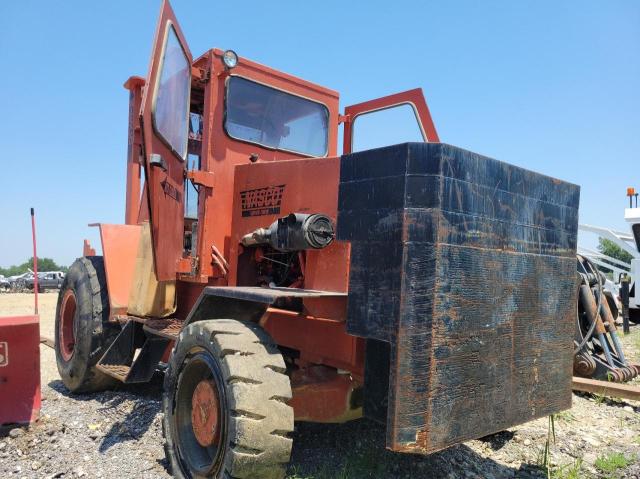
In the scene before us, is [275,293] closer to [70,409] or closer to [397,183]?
[397,183]

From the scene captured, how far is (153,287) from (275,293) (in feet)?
6.69

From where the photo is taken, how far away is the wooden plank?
4363mm

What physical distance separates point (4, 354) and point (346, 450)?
2.75 m

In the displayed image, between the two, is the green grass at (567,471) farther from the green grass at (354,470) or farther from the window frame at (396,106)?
the window frame at (396,106)

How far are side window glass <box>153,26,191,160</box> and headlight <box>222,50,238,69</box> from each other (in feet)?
0.93

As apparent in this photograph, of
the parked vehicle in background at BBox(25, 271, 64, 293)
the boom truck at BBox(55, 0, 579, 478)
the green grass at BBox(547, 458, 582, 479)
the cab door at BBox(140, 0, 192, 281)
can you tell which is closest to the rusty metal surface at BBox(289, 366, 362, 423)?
the boom truck at BBox(55, 0, 579, 478)

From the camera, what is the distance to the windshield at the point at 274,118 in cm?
403

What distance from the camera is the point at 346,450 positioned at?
11.4ft

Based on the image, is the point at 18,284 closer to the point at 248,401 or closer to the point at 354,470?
the point at 354,470

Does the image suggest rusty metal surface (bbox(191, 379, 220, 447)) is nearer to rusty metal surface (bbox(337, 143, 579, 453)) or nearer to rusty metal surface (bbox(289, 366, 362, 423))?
rusty metal surface (bbox(289, 366, 362, 423))

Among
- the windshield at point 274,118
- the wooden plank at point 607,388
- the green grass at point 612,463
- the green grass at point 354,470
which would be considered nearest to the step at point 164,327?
the green grass at point 354,470

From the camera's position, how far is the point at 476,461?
3336mm


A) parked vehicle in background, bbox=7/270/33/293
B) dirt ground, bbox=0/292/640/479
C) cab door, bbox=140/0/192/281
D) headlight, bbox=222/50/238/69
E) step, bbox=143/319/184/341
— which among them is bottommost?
parked vehicle in background, bbox=7/270/33/293

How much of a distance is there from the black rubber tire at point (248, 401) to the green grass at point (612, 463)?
6.79 feet
